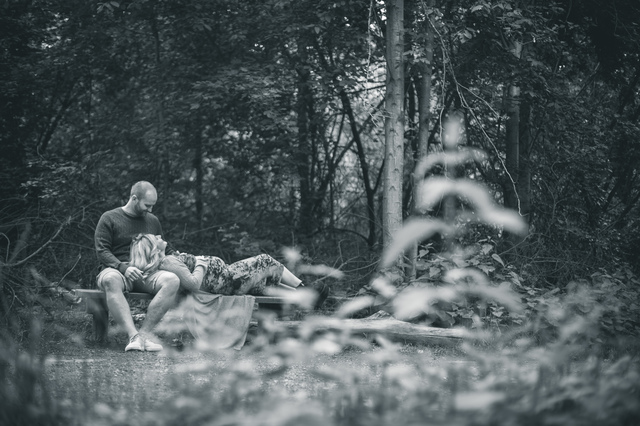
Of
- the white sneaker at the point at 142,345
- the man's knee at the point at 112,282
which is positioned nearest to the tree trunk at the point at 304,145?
the man's knee at the point at 112,282

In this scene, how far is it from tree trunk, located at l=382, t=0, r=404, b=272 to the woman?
1.63 meters

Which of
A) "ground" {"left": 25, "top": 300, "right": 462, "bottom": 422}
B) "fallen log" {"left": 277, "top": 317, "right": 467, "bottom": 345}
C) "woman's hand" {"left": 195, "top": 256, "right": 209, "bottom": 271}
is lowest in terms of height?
"ground" {"left": 25, "top": 300, "right": 462, "bottom": 422}

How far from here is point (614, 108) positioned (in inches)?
441

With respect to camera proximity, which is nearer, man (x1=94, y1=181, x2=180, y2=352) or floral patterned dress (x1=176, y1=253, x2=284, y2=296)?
man (x1=94, y1=181, x2=180, y2=352)

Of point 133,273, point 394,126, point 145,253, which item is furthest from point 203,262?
point 394,126

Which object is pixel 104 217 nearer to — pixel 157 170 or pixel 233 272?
pixel 233 272

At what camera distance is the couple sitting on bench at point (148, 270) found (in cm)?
574

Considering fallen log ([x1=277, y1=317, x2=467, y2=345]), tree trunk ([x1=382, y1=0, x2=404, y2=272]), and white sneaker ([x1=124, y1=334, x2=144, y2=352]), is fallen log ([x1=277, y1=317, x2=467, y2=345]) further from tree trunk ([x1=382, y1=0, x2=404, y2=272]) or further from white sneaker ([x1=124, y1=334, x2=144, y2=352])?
tree trunk ([x1=382, y1=0, x2=404, y2=272])

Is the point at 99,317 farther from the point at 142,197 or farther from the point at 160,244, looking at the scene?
the point at 142,197

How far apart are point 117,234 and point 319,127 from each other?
5713 mm

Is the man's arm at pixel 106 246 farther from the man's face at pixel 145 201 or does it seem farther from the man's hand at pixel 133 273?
the man's face at pixel 145 201

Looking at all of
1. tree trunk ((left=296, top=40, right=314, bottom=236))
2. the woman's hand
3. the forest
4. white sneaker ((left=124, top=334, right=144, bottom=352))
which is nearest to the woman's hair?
the woman's hand

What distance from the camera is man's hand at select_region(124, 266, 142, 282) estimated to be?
5.87 metres

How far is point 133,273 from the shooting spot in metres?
5.88
